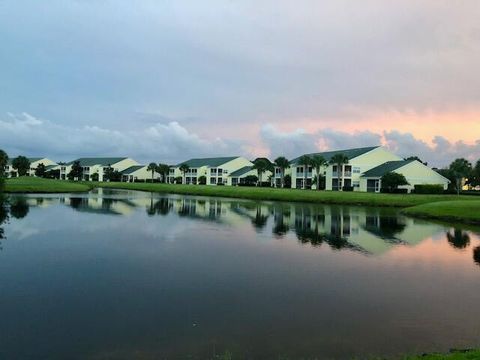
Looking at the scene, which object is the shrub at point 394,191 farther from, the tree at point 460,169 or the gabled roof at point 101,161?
the gabled roof at point 101,161

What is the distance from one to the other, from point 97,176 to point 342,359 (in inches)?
6601

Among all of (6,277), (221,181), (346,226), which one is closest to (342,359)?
(6,277)

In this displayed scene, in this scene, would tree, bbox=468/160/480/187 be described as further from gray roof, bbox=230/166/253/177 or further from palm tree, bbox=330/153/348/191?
gray roof, bbox=230/166/253/177

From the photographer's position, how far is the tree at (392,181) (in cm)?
7612

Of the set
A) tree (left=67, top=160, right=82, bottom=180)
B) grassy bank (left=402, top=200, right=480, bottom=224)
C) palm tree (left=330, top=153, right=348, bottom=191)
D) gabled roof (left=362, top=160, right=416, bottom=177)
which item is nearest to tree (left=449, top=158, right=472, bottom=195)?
gabled roof (left=362, top=160, right=416, bottom=177)

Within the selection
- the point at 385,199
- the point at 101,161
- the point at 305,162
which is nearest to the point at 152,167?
the point at 101,161

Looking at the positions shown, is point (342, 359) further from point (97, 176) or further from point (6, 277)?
point (97, 176)

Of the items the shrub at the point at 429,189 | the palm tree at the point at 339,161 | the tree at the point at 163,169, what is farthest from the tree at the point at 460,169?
the tree at the point at 163,169

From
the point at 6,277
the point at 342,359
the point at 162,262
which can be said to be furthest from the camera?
the point at 162,262

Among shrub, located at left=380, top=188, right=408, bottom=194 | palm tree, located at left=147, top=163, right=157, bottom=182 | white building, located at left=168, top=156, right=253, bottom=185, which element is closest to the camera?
shrub, located at left=380, top=188, right=408, bottom=194

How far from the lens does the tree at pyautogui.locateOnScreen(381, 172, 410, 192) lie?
250 ft

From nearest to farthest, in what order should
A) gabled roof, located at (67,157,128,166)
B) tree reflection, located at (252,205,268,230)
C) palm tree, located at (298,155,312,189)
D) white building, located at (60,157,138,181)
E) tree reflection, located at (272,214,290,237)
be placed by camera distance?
tree reflection, located at (272,214,290,237), tree reflection, located at (252,205,268,230), palm tree, located at (298,155,312,189), white building, located at (60,157,138,181), gabled roof, located at (67,157,128,166)

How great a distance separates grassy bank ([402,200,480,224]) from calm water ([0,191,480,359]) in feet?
47.9

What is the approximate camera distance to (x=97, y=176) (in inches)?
6560
